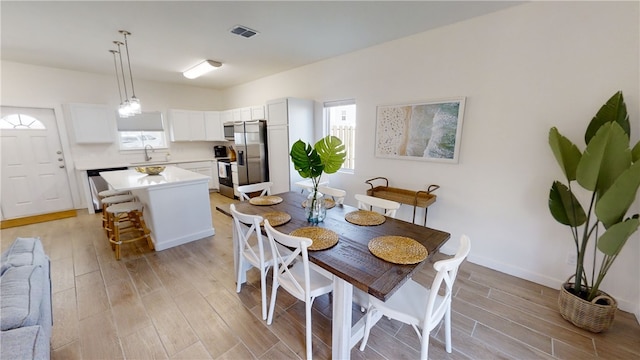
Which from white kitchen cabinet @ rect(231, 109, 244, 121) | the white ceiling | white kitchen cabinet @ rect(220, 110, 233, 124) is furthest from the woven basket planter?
white kitchen cabinet @ rect(220, 110, 233, 124)

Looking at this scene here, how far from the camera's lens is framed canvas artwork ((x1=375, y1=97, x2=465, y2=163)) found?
8.53 feet

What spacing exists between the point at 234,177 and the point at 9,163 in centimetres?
347

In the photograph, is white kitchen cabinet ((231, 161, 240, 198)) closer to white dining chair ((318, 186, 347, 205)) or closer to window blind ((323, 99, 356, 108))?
window blind ((323, 99, 356, 108))

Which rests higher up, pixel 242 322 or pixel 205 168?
pixel 205 168

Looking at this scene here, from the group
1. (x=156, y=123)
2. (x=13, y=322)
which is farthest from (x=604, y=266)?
(x=156, y=123)

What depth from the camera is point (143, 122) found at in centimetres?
515

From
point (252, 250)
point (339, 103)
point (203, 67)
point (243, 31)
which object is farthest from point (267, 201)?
point (203, 67)

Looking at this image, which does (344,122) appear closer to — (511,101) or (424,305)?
(511,101)

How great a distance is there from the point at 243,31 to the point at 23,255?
266cm

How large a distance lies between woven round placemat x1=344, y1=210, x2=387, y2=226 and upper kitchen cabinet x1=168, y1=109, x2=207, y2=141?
4.96 m

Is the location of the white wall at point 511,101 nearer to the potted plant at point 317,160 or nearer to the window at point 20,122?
the potted plant at point 317,160

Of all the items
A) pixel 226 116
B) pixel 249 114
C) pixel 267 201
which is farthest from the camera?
pixel 226 116

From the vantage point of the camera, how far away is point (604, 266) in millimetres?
1750

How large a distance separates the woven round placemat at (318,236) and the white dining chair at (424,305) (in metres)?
0.41
